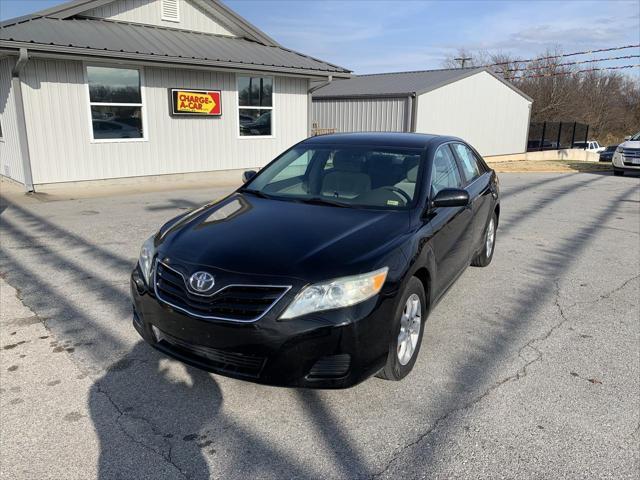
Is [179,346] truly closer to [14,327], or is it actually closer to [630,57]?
[14,327]

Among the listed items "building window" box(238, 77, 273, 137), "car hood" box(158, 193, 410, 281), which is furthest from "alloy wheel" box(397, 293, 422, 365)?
"building window" box(238, 77, 273, 137)

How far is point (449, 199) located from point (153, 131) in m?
10.1

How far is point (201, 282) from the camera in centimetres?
286

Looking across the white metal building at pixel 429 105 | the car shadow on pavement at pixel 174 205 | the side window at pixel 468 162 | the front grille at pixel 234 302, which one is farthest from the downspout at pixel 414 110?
the front grille at pixel 234 302

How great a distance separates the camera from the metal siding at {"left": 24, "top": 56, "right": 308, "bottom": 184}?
34.5 ft

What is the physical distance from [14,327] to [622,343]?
15.8 feet

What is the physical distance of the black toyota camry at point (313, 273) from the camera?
272cm

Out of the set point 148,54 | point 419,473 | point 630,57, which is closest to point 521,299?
point 419,473

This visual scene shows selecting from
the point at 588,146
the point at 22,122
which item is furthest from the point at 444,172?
the point at 588,146

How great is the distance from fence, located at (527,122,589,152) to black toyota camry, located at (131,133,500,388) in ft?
95.5

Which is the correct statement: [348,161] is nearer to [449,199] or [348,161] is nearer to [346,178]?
[346,178]

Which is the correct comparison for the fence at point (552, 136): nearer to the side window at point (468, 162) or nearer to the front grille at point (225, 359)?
the side window at point (468, 162)

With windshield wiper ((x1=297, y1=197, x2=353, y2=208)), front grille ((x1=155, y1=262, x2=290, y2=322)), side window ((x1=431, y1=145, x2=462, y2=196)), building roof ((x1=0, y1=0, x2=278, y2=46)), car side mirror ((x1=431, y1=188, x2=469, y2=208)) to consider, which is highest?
building roof ((x1=0, y1=0, x2=278, y2=46))

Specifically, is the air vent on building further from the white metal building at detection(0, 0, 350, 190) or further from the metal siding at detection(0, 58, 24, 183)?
the metal siding at detection(0, 58, 24, 183)
